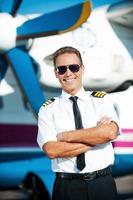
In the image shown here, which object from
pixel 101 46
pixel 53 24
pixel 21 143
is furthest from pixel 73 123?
pixel 101 46

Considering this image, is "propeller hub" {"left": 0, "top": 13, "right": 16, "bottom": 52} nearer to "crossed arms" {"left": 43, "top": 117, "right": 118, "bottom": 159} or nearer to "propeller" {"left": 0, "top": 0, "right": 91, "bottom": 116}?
"propeller" {"left": 0, "top": 0, "right": 91, "bottom": 116}

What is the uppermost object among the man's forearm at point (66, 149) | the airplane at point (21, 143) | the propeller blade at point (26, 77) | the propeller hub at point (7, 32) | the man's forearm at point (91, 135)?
the propeller hub at point (7, 32)

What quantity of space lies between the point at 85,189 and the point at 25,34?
321 centimetres

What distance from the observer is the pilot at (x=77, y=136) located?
2.68 metres

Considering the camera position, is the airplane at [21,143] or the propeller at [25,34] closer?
the propeller at [25,34]

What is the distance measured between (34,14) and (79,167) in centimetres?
391

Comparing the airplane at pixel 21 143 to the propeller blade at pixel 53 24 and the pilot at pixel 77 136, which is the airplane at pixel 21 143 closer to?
the propeller blade at pixel 53 24

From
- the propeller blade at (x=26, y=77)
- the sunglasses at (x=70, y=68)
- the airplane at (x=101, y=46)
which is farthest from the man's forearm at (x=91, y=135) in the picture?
the airplane at (x=101, y=46)

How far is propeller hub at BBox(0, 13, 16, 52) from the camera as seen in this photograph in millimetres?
5488

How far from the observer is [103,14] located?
6582mm

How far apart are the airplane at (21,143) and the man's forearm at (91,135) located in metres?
3.39

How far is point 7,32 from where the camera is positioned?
5508 millimetres

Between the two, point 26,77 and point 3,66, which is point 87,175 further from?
point 3,66

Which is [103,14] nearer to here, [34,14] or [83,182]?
[34,14]
